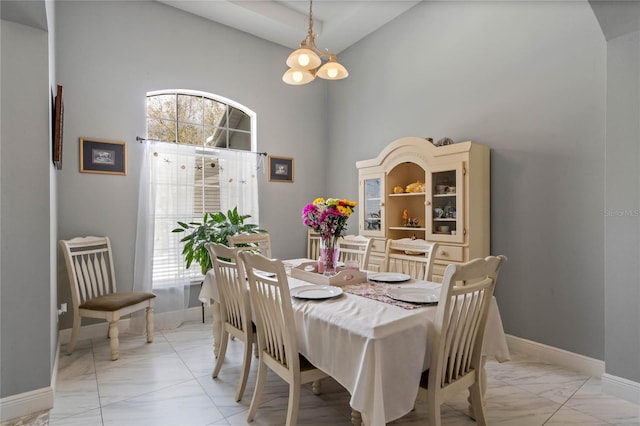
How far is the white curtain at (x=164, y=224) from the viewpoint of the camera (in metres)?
3.42

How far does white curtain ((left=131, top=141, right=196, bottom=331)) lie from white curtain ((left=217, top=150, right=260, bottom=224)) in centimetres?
36

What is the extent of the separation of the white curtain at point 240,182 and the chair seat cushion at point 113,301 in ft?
4.44

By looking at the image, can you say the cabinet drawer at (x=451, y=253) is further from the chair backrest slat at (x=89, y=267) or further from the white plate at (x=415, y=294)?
the chair backrest slat at (x=89, y=267)

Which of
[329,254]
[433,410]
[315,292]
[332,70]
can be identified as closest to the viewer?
[433,410]

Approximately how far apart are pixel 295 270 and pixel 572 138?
7.42 feet

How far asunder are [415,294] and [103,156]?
311cm

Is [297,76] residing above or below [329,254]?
above

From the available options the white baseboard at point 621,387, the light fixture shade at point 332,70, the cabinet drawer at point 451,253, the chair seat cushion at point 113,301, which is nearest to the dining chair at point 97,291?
the chair seat cushion at point 113,301

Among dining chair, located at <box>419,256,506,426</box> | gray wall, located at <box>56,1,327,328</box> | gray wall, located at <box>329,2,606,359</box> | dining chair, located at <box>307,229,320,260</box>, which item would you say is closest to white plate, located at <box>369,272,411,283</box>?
dining chair, located at <box>419,256,506,426</box>

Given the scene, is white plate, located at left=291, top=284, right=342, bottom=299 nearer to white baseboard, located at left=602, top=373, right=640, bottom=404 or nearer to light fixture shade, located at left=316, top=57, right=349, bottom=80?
light fixture shade, located at left=316, top=57, right=349, bottom=80

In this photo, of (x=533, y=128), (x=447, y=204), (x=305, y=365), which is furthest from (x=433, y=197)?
(x=305, y=365)

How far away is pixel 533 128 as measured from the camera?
108 inches

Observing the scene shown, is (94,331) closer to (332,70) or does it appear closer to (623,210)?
(332,70)

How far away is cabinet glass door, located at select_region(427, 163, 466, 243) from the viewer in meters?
2.85
